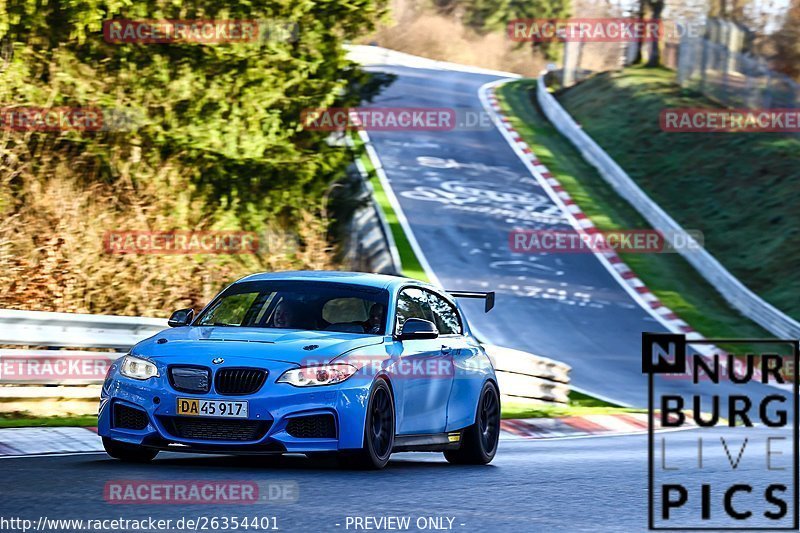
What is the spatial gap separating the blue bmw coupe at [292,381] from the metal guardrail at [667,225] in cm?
1914

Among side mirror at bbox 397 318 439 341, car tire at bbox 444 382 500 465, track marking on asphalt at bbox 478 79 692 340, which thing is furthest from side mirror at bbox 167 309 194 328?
track marking on asphalt at bbox 478 79 692 340

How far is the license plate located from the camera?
9.15 metres

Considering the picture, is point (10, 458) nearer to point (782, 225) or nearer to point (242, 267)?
point (242, 267)

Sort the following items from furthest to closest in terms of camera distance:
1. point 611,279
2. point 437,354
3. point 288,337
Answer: point 611,279, point 437,354, point 288,337

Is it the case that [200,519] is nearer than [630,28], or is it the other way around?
[200,519]

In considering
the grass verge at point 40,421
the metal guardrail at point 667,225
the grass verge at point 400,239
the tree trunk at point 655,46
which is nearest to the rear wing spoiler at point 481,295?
the grass verge at point 40,421

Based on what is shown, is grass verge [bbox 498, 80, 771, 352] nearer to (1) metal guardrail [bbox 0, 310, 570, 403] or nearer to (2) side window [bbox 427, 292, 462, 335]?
(1) metal guardrail [bbox 0, 310, 570, 403]

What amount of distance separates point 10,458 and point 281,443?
6.48 feet

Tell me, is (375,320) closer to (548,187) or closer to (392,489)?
(392,489)

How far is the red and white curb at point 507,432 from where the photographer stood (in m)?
10.6

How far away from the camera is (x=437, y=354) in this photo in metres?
11.0

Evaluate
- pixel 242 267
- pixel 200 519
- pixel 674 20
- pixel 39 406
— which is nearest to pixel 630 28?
pixel 674 20

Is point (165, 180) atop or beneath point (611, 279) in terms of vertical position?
atop

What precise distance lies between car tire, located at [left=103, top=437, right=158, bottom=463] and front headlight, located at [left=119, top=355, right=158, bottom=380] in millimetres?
477
